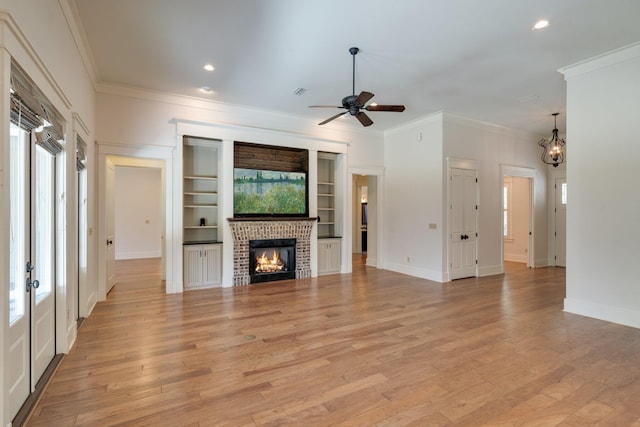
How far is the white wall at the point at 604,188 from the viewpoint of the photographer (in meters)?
3.85

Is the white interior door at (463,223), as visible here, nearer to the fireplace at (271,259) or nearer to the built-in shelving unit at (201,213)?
the fireplace at (271,259)

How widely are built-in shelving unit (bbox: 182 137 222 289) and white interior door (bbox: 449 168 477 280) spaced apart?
4.78 m

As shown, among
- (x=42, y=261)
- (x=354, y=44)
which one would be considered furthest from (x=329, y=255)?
(x=42, y=261)

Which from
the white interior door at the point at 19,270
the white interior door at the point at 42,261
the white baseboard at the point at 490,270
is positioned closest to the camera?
the white interior door at the point at 19,270

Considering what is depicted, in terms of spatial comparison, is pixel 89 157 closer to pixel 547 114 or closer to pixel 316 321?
pixel 316 321

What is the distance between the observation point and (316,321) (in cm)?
403

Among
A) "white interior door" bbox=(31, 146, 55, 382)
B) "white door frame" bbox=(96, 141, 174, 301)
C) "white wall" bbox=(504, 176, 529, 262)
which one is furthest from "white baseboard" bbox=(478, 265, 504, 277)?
"white interior door" bbox=(31, 146, 55, 382)

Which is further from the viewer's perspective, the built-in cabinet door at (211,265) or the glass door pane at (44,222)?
the built-in cabinet door at (211,265)

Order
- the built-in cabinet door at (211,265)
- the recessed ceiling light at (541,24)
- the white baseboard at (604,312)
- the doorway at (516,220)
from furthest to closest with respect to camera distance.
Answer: the doorway at (516,220) < the built-in cabinet door at (211,265) < the white baseboard at (604,312) < the recessed ceiling light at (541,24)

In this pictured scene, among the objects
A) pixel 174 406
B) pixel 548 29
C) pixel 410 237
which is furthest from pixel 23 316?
pixel 410 237

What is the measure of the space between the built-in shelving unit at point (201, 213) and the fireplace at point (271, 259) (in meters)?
0.68

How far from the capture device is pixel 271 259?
21.4ft

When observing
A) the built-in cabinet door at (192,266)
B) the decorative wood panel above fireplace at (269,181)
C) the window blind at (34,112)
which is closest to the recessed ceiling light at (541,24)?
the decorative wood panel above fireplace at (269,181)

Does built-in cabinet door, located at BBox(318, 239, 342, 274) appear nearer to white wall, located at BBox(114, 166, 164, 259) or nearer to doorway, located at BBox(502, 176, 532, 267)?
doorway, located at BBox(502, 176, 532, 267)
